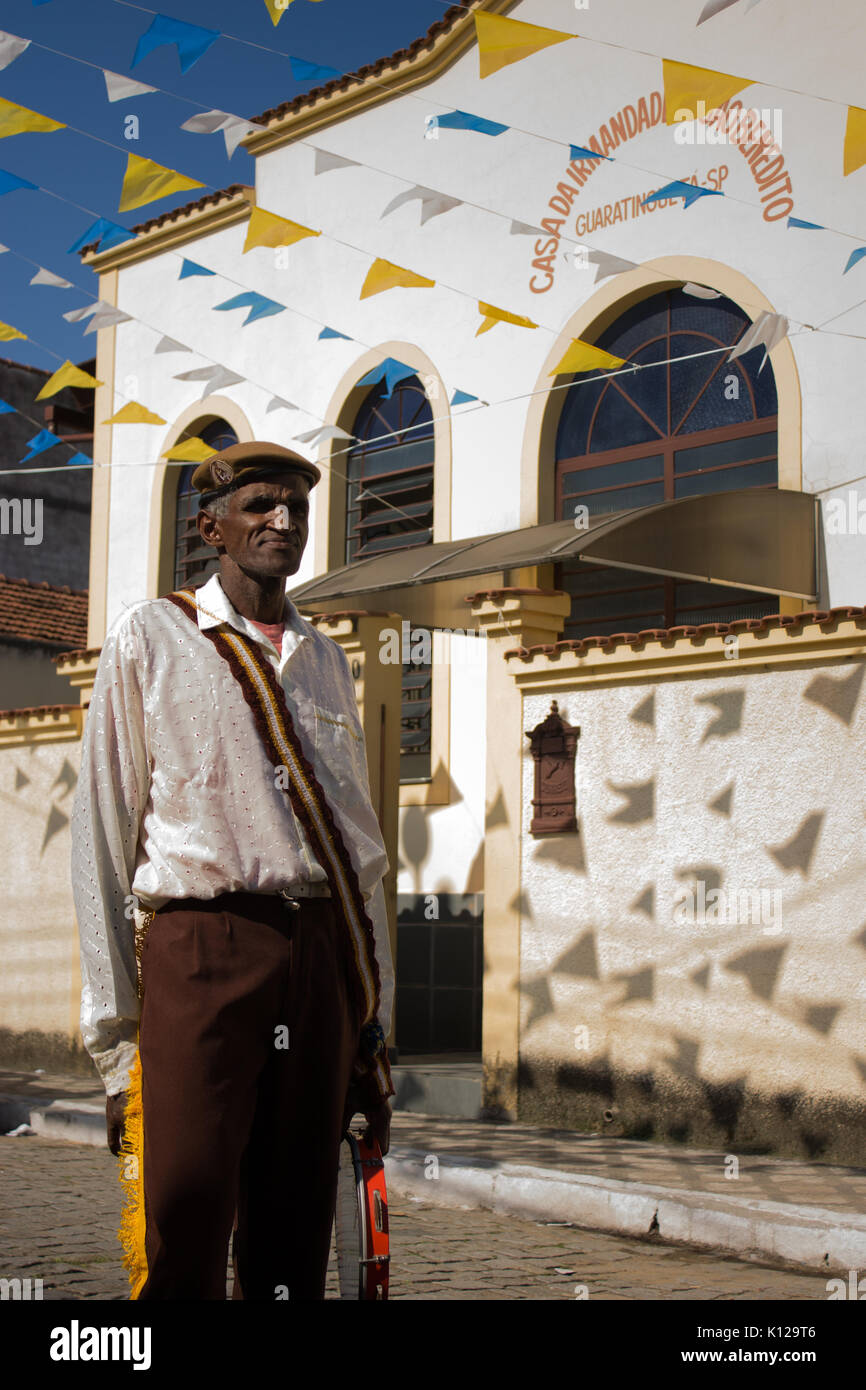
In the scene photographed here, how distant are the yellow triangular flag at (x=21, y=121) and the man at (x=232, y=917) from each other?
5.32 metres

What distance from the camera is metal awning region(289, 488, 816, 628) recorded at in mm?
8727

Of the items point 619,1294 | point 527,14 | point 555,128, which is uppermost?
point 527,14

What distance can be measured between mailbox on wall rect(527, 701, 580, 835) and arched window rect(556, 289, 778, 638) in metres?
2.10

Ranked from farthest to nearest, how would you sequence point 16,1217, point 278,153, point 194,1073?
point 278,153, point 16,1217, point 194,1073

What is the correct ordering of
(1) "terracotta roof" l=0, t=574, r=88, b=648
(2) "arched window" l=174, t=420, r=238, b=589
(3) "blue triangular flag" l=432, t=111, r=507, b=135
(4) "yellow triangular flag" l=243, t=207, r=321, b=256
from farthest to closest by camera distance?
1. (1) "terracotta roof" l=0, t=574, r=88, b=648
2. (2) "arched window" l=174, t=420, r=238, b=589
3. (4) "yellow triangular flag" l=243, t=207, r=321, b=256
4. (3) "blue triangular flag" l=432, t=111, r=507, b=135

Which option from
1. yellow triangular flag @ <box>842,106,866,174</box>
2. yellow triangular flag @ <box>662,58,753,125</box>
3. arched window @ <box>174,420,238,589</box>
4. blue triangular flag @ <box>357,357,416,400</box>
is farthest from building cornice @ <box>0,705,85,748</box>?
yellow triangular flag @ <box>842,106,866,174</box>

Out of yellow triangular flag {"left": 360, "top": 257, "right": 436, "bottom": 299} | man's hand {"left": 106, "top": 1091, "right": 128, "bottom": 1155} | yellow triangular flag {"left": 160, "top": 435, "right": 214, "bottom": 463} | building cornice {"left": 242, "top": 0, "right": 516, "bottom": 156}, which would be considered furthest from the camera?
building cornice {"left": 242, "top": 0, "right": 516, "bottom": 156}

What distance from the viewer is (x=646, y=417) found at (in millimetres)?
11062

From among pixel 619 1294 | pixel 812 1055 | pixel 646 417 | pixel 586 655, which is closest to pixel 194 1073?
pixel 619 1294

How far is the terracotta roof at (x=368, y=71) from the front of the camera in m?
12.1

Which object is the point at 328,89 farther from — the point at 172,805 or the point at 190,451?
the point at 172,805

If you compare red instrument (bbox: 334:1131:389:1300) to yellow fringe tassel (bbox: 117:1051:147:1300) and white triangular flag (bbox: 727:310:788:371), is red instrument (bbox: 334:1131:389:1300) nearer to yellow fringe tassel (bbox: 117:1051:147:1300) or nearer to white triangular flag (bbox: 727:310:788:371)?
yellow fringe tassel (bbox: 117:1051:147:1300)

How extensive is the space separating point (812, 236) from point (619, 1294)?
7.05 metres

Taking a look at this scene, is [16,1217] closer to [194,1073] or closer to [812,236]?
[194,1073]
